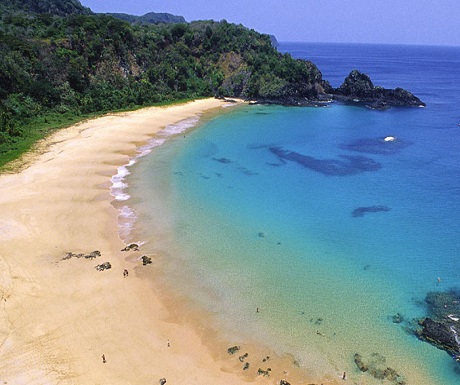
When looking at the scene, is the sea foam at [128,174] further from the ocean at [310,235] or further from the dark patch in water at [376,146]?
the dark patch in water at [376,146]

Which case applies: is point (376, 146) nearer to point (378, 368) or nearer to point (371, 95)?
point (371, 95)

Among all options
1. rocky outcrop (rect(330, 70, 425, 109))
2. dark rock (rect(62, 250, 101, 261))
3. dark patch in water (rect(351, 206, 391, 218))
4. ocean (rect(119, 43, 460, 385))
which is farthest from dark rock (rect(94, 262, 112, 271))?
rocky outcrop (rect(330, 70, 425, 109))

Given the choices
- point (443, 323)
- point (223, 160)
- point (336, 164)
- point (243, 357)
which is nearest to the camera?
point (243, 357)

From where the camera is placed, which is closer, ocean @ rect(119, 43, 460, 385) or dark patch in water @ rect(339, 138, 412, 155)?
ocean @ rect(119, 43, 460, 385)

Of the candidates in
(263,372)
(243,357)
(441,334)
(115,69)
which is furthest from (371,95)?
(263,372)

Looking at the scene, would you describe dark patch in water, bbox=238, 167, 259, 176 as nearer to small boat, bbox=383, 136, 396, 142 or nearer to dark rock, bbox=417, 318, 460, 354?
dark rock, bbox=417, 318, 460, 354

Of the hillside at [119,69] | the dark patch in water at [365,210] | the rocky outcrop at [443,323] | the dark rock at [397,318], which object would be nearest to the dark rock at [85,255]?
the dark rock at [397,318]
